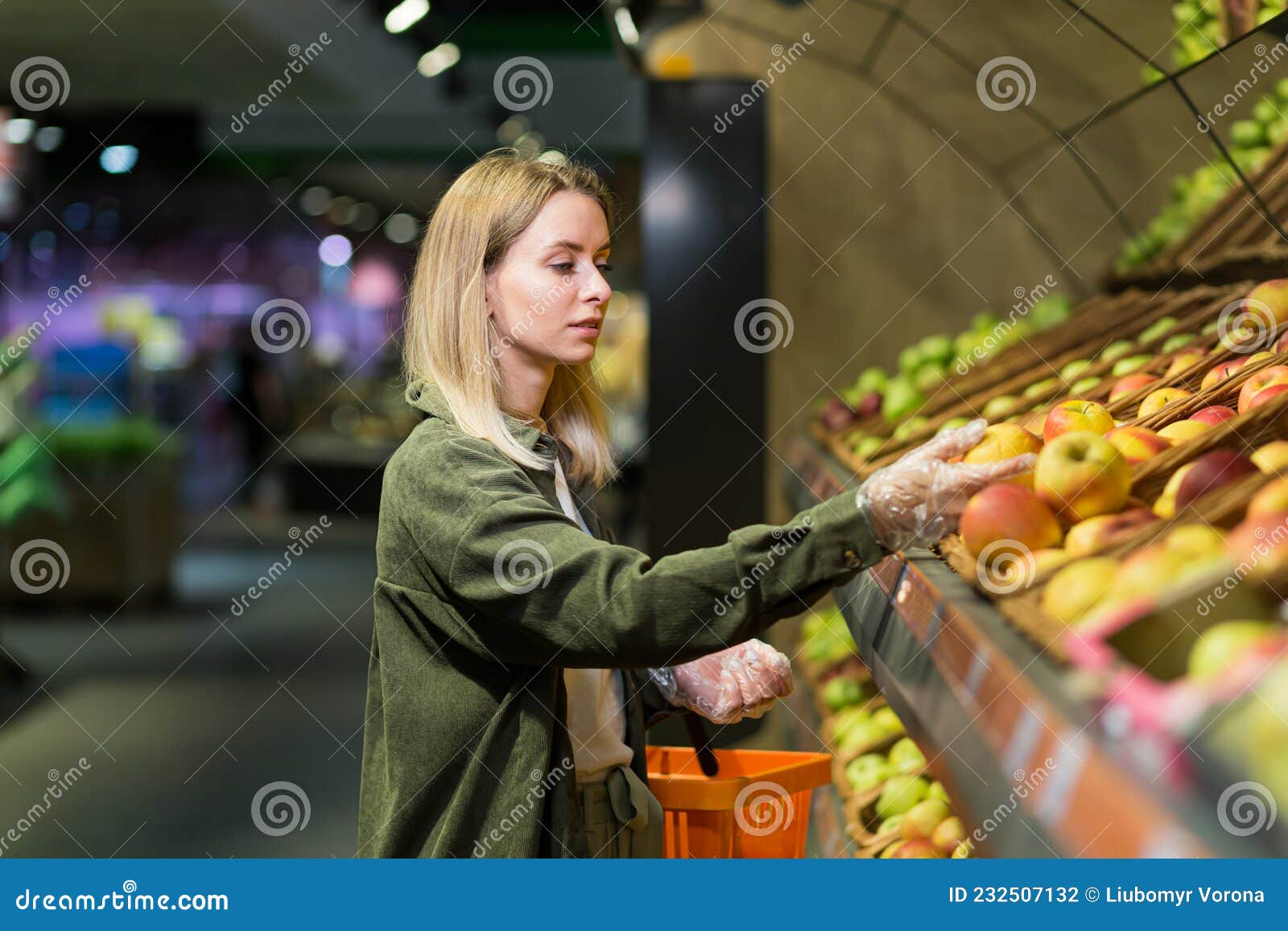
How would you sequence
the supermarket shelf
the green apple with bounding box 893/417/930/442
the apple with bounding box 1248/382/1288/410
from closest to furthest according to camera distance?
the supermarket shelf → the apple with bounding box 1248/382/1288/410 → the green apple with bounding box 893/417/930/442

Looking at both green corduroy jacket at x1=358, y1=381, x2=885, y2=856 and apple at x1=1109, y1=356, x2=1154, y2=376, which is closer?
green corduroy jacket at x1=358, y1=381, x2=885, y2=856

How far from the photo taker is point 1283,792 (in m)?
0.90

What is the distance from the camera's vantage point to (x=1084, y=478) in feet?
5.16

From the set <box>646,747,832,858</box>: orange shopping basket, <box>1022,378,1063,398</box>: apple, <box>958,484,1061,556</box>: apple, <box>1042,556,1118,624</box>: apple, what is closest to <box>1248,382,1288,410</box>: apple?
<box>958,484,1061,556</box>: apple

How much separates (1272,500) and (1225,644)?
266mm

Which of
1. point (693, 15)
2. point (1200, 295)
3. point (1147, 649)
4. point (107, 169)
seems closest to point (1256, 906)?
point (1147, 649)

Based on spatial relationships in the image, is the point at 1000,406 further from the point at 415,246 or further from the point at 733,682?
the point at 415,246

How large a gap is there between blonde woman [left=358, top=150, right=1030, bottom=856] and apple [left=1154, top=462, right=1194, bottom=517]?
0.63ft

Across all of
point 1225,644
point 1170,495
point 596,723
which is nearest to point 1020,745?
point 1225,644

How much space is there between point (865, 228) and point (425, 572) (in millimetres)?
3483

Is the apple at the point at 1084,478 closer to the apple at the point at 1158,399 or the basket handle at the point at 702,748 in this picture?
the apple at the point at 1158,399

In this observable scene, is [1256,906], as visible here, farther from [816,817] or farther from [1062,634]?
[816,817]

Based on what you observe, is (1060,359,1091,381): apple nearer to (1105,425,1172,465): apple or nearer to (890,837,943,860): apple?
(1105,425,1172,465): apple

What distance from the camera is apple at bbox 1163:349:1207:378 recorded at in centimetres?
213
